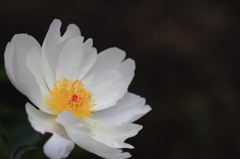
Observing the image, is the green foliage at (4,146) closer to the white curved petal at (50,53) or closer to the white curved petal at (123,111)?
the white curved petal at (50,53)

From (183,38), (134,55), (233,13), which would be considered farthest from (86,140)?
(233,13)

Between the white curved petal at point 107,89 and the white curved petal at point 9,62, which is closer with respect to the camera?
the white curved petal at point 9,62

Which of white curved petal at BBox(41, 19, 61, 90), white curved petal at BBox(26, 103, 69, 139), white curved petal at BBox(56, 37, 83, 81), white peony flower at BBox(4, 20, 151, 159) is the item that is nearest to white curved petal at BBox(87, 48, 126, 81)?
white peony flower at BBox(4, 20, 151, 159)

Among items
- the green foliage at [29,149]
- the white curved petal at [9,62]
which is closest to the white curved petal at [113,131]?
the green foliage at [29,149]

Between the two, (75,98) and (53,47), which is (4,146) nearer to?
(75,98)

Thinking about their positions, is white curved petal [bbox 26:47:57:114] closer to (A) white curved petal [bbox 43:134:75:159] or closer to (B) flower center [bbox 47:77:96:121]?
(B) flower center [bbox 47:77:96:121]

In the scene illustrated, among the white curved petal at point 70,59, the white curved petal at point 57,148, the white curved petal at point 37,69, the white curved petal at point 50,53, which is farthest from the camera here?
the white curved petal at point 70,59
